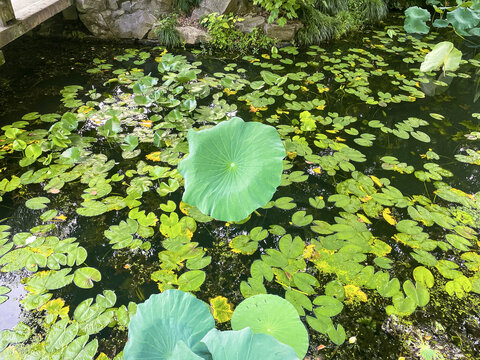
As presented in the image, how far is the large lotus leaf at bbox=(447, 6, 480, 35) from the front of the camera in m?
3.86

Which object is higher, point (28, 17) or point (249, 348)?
point (28, 17)

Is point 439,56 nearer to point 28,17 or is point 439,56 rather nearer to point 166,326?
point 166,326

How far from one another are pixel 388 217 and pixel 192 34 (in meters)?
3.37

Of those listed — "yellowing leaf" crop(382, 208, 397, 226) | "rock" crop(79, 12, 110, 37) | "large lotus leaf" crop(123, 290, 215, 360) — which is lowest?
"yellowing leaf" crop(382, 208, 397, 226)

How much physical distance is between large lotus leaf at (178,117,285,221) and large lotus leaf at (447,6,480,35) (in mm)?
3880

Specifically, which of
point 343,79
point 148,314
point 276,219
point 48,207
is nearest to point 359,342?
point 276,219

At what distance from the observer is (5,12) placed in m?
2.72

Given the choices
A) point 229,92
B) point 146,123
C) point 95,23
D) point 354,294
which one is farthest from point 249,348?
point 95,23

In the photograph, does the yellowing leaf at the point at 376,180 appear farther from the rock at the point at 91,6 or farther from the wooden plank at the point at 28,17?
the rock at the point at 91,6

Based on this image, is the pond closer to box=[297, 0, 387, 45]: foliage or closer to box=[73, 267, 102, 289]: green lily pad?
box=[73, 267, 102, 289]: green lily pad

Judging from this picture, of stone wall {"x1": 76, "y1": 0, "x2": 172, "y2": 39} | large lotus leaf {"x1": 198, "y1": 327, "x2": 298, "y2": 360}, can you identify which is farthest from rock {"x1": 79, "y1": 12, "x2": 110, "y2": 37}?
large lotus leaf {"x1": 198, "y1": 327, "x2": 298, "y2": 360}

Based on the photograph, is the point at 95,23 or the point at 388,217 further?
the point at 95,23

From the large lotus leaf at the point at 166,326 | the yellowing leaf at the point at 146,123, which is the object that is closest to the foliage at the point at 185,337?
the large lotus leaf at the point at 166,326

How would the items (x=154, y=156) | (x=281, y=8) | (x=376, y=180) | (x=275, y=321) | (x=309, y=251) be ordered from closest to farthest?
1. (x=275, y=321)
2. (x=309, y=251)
3. (x=376, y=180)
4. (x=154, y=156)
5. (x=281, y=8)
